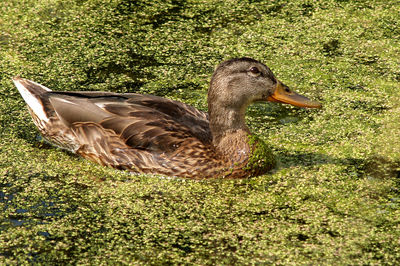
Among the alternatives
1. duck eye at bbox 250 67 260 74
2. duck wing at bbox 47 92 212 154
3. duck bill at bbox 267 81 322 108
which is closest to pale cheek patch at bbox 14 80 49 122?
duck wing at bbox 47 92 212 154

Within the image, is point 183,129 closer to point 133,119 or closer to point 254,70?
point 133,119

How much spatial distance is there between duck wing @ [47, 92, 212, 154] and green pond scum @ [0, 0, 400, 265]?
0.31 meters

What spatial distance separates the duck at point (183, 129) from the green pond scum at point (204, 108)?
11cm

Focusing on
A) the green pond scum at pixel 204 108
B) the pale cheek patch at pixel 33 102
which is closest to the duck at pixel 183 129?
the green pond scum at pixel 204 108

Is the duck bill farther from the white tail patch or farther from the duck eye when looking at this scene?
the white tail patch

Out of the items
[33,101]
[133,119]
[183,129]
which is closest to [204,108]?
[183,129]

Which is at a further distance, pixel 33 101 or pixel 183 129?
pixel 33 101

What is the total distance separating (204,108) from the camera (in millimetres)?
7465

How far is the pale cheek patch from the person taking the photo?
6.84 m

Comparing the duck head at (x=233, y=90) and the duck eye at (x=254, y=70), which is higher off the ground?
the duck eye at (x=254, y=70)

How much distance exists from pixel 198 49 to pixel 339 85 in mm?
1694

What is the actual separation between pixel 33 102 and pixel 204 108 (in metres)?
1.71

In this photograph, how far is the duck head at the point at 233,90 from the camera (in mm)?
6340

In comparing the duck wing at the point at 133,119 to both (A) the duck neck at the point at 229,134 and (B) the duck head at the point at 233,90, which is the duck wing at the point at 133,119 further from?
(B) the duck head at the point at 233,90
